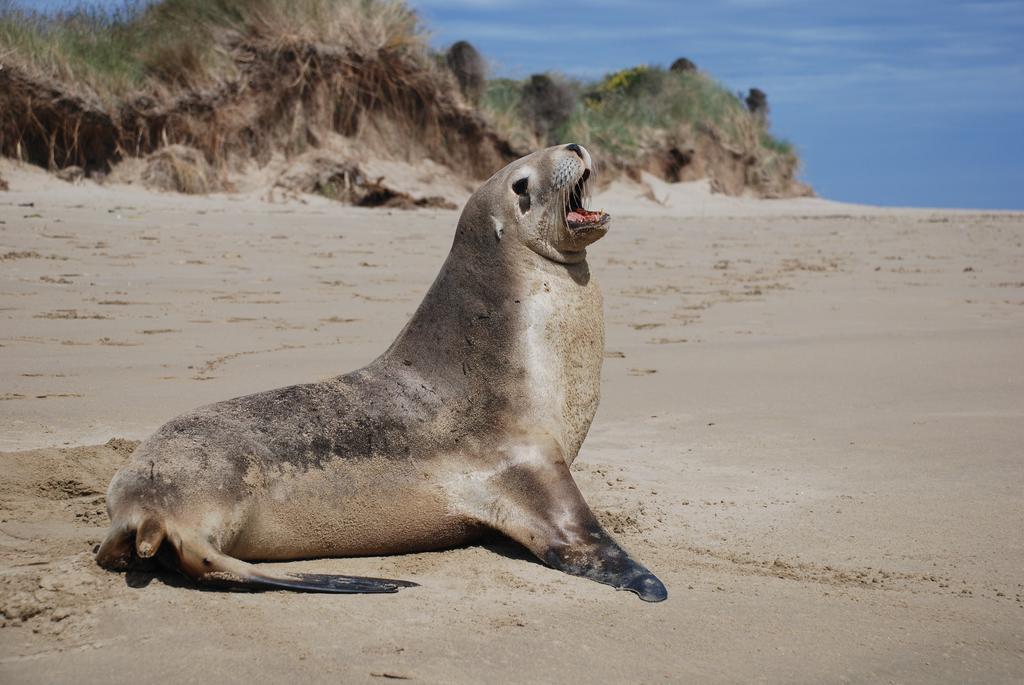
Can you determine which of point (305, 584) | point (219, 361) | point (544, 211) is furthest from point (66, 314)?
point (305, 584)

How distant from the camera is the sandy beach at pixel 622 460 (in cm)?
245

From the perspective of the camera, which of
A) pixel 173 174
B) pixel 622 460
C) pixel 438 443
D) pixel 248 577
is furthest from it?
pixel 173 174

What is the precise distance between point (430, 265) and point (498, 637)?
657 centimetres

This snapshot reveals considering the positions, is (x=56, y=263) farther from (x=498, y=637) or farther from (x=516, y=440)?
(x=498, y=637)

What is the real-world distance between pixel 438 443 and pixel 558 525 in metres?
0.44

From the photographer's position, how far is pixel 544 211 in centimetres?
365

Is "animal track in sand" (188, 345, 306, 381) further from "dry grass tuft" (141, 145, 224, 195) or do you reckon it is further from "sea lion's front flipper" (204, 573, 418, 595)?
"dry grass tuft" (141, 145, 224, 195)

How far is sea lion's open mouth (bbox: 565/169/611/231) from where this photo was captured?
3.61 meters

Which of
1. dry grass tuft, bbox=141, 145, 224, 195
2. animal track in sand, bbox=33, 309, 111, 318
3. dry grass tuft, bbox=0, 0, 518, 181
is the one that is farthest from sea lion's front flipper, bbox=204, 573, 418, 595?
dry grass tuft, bbox=0, 0, 518, 181

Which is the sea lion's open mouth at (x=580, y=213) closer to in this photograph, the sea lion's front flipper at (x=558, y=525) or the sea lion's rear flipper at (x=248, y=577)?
the sea lion's front flipper at (x=558, y=525)

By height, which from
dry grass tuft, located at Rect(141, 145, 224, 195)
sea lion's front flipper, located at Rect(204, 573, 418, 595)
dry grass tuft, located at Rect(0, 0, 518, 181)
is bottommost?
sea lion's front flipper, located at Rect(204, 573, 418, 595)

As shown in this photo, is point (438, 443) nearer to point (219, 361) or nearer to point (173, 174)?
point (219, 361)

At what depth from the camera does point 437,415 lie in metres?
3.37

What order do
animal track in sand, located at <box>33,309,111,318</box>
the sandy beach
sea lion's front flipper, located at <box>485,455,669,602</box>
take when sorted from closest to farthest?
the sandy beach → sea lion's front flipper, located at <box>485,455,669,602</box> → animal track in sand, located at <box>33,309,111,318</box>
